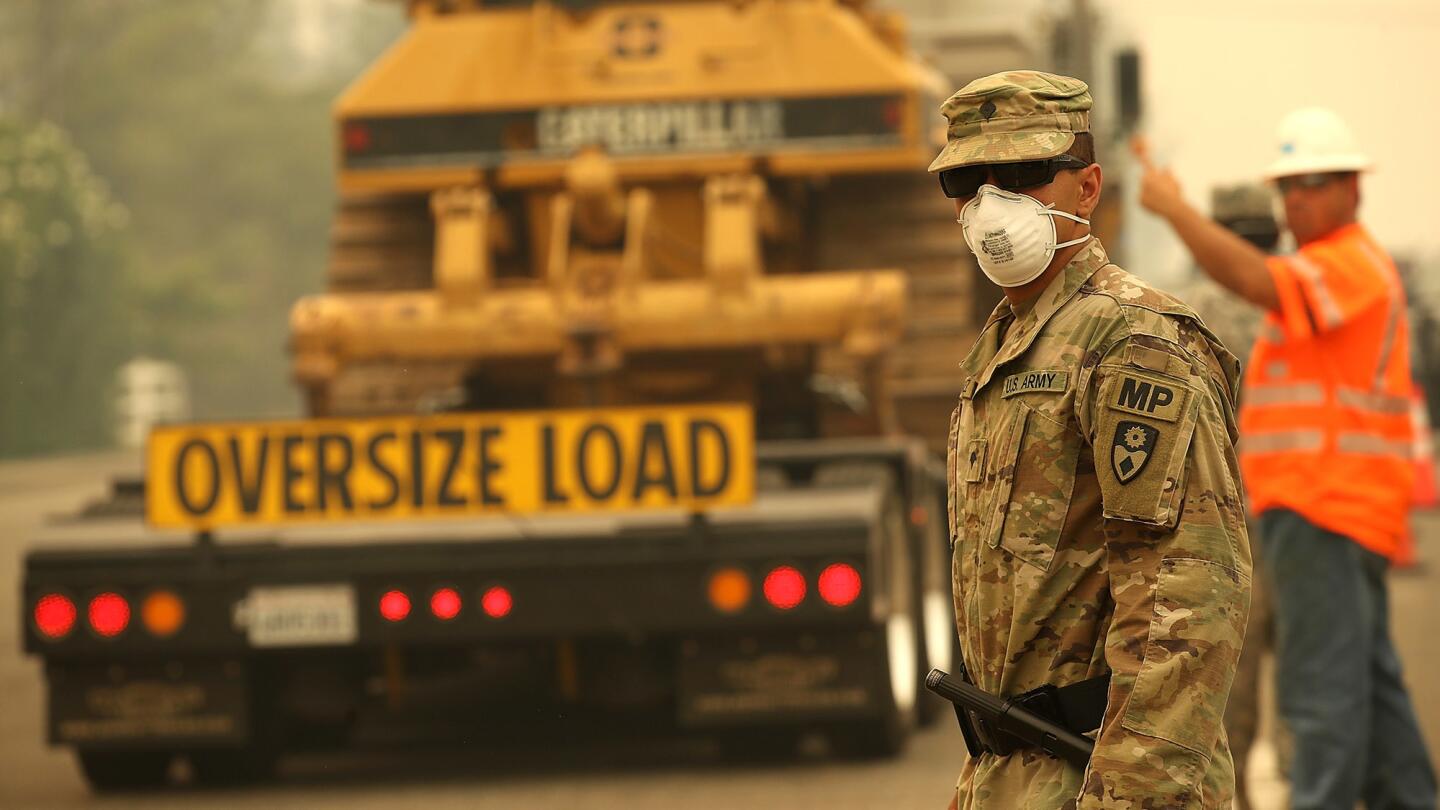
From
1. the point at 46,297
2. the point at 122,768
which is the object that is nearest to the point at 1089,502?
the point at 122,768

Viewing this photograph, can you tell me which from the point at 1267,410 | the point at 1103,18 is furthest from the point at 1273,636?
the point at 1103,18

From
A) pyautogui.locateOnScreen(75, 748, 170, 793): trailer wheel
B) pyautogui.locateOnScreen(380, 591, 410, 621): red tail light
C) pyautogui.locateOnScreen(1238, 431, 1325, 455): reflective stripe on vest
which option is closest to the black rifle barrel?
pyautogui.locateOnScreen(1238, 431, 1325, 455): reflective stripe on vest

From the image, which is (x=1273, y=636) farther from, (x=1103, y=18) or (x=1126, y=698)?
(x=1103, y=18)

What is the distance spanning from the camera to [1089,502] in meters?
3.29

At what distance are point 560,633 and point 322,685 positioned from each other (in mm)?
943

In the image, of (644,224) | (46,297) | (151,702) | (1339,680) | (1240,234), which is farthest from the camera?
(46,297)

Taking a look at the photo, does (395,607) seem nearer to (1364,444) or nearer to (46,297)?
(1364,444)

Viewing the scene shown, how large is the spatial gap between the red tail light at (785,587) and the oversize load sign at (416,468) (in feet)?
1.13

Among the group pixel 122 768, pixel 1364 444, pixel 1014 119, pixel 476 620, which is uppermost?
pixel 1014 119

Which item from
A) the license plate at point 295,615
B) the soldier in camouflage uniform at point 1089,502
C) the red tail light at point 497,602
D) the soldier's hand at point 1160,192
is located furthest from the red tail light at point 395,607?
the soldier in camouflage uniform at point 1089,502

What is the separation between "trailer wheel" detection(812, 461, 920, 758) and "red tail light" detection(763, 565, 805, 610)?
0.81 feet

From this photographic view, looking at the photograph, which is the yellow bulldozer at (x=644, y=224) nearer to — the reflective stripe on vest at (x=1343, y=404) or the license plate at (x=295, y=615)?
the license plate at (x=295, y=615)

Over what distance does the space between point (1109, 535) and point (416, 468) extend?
489 centimetres

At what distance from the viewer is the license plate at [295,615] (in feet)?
26.2
